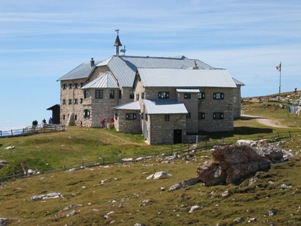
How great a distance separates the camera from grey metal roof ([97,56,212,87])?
91.9 meters

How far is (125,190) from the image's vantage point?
4675 cm

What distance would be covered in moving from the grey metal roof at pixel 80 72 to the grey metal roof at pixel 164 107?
795 inches

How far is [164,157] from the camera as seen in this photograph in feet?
207

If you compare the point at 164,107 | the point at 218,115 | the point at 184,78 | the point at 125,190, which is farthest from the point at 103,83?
the point at 125,190

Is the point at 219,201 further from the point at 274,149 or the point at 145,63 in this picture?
the point at 145,63

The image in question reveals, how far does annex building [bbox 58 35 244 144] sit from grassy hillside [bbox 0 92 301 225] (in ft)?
16.0

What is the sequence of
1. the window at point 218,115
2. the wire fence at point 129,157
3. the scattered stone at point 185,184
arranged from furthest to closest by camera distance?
1. the window at point 218,115
2. the wire fence at point 129,157
3. the scattered stone at point 185,184

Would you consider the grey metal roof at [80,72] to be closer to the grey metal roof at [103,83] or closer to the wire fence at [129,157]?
the grey metal roof at [103,83]

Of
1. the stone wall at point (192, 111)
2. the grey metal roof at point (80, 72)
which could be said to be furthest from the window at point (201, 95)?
the grey metal roof at point (80, 72)

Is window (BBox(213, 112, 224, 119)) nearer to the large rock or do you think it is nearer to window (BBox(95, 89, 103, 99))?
window (BBox(95, 89, 103, 99))

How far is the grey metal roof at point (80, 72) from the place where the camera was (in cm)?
9897

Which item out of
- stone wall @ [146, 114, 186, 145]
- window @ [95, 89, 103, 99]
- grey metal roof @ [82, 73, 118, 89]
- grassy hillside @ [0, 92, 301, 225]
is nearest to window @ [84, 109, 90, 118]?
window @ [95, 89, 103, 99]

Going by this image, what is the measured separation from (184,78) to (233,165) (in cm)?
4405

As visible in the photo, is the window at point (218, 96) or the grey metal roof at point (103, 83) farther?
the grey metal roof at point (103, 83)
